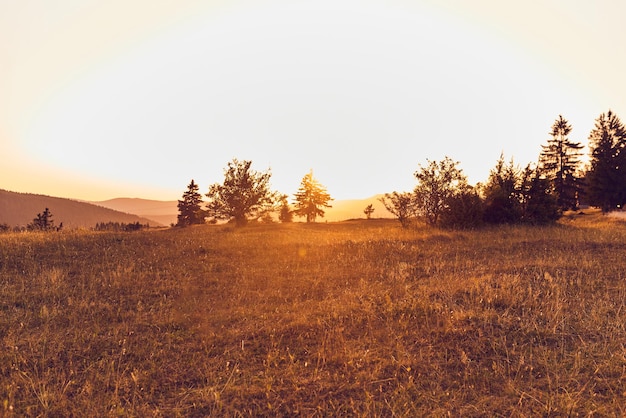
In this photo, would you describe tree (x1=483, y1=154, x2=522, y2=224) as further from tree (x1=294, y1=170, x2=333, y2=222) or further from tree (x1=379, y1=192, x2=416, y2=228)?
tree (x1=294, y1=170, x2=333, y2=222)

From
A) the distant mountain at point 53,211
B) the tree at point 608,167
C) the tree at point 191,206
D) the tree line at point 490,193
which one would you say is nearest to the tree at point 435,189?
the tree line at point 490,193

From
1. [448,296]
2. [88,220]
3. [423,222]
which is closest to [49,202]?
[88,220]

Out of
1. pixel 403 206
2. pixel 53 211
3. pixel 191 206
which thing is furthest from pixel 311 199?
pixel 53 211

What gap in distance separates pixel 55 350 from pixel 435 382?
544 cm

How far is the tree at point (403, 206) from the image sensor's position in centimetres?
2311

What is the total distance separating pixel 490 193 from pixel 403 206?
586cm

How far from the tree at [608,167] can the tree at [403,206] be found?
2730 centimetres

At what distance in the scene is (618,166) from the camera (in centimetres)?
3559

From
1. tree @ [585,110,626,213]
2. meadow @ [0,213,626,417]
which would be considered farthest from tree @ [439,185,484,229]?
tree @ [585,110,626,213]

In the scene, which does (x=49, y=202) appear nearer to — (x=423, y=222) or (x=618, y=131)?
(x=423, y=222)

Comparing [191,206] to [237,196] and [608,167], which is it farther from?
[608,167]

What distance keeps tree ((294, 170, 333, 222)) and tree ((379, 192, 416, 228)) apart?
1414 inches

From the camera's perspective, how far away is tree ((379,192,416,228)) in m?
23.1

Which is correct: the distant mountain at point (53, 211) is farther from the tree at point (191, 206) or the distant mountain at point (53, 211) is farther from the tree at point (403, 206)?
Answer: the tree at point (403, 206)
